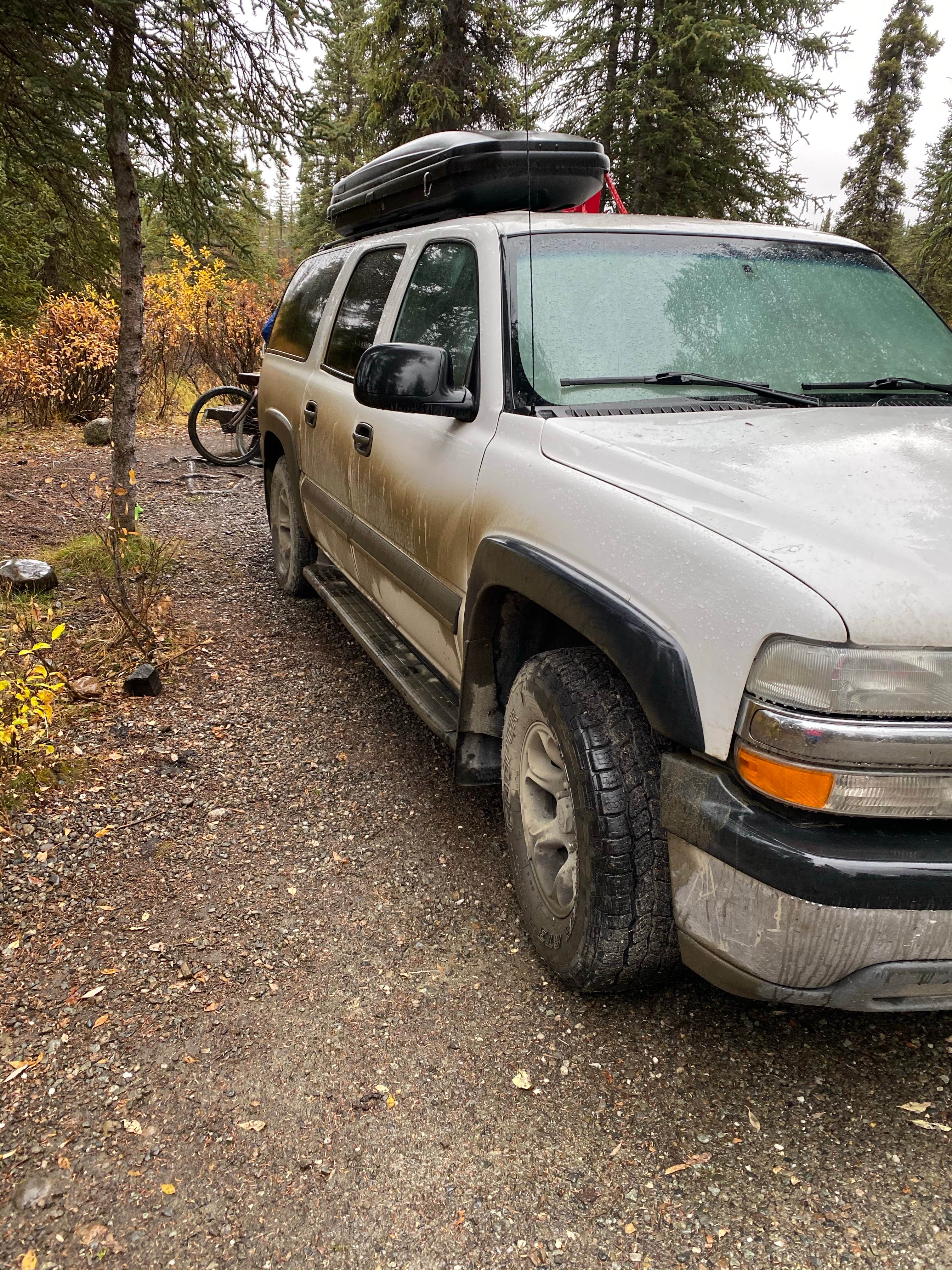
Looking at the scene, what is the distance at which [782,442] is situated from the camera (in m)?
2.16

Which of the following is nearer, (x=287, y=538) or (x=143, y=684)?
(x=143, y=684)

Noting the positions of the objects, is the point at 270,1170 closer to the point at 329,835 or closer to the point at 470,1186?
the point at 470,1186

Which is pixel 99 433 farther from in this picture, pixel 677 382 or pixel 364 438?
pixel 677 382

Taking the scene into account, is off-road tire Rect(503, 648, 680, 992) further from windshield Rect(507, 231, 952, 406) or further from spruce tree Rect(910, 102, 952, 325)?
spruce tree Rect(910, 102, 952, 325)

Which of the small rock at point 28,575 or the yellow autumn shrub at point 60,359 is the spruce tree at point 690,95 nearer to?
the yellow autumn shrub at point 60,359

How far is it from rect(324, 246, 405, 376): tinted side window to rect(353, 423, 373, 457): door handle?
254mm

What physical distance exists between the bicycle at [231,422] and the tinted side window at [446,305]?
6606mm

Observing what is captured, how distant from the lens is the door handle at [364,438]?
3500mm

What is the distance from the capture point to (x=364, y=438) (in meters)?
3.56

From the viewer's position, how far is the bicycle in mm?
9906

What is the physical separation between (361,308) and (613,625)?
8.73 ft

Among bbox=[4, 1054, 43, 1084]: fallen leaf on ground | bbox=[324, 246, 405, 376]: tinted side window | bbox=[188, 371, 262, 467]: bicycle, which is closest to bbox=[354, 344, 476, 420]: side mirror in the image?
bbox=[324, 246, 405, 376]: tinted side window

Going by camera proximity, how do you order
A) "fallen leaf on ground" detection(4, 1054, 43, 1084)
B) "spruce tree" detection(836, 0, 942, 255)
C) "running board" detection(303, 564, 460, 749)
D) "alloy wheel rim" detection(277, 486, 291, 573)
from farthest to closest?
"spruce tree" detection(836, 0, 942, 255) → "alloy wheel rim" detection(277, 486, 291, 573) → "running board" detection(303, 564, 460, 749) → "fallen leaf on ground" detection(4, 1054, 43, 1084)

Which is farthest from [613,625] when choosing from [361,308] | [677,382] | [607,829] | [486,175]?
[361,308]
